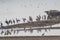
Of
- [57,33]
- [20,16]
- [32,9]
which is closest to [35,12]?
[32,9]

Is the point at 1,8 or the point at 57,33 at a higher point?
the point at 1,8

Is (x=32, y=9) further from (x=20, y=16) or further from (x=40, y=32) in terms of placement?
(x=40, y=32)

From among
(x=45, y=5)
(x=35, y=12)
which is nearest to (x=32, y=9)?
(x=35, y=12)

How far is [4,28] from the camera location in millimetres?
1371

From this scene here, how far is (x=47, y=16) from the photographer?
1.36 m

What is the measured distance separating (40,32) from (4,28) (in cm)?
39

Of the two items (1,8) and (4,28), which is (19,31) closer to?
(4,28)

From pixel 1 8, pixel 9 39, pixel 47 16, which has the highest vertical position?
pixel 1 8

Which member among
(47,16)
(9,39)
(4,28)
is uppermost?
(47,16)

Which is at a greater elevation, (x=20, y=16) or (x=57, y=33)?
(x=20, y=16)

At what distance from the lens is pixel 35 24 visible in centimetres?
137

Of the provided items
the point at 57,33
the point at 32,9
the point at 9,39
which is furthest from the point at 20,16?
the point at 57,33

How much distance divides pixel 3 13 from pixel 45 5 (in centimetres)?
47

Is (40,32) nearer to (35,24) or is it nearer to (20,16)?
(35,24)
